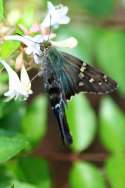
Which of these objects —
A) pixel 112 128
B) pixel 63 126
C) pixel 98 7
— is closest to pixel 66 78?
pixel 63 126

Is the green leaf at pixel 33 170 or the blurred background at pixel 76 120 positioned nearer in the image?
the blurred background at pixel 76 120

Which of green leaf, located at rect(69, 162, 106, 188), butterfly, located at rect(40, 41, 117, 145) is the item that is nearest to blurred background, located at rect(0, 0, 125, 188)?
green leaf, located at rect(69, 162, 106, 188)

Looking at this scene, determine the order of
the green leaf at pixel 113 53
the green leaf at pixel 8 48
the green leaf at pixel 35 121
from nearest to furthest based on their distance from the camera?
the green leaf at pixel 8 48
the green leaf at pixel 35 121
the green leaf at pixel 113 53

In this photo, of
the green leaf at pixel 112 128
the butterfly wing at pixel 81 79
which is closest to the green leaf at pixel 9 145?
the butterfly wing at pixel 81 79

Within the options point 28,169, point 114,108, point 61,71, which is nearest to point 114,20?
point 114,108

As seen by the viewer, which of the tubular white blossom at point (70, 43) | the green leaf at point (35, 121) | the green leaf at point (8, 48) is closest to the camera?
the green leaf at point (8, 48)

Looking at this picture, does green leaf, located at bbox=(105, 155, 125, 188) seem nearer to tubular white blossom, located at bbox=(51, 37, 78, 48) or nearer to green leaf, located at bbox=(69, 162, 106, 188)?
green leaf, located at bbox=(69, 162, 106, 188)

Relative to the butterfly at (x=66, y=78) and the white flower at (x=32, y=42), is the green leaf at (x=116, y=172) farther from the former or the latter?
the white flower at (x=32, y=42)
